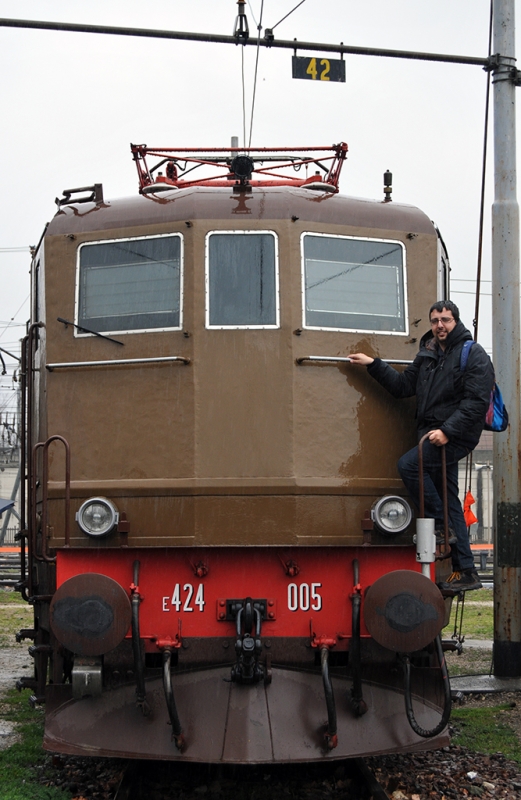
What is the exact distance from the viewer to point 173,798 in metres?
5.89

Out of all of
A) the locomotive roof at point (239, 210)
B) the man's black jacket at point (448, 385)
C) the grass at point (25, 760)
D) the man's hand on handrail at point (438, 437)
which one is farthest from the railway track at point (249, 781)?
the locomotive roof at point (239, 210)

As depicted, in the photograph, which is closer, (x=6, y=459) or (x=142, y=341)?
(x=142, y=341)

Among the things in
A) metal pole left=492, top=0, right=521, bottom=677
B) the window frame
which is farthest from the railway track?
metal pole left=492, top=0, right=521, bottom=677

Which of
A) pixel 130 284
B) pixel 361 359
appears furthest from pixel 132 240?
pixel 361 359

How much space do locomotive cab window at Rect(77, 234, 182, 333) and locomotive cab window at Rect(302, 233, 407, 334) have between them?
88 cm

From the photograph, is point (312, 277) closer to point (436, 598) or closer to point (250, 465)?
point (250, 465)

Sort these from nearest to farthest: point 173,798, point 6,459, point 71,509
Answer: point 173,798
point 71,509
point 6,459

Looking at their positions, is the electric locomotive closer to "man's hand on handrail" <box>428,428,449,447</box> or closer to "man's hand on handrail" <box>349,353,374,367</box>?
"man's hand on handrail" <box>349,353,374,367</box>

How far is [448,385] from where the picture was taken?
20.4 ft

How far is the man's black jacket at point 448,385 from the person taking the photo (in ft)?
20.0

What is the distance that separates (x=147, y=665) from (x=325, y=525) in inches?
56.7

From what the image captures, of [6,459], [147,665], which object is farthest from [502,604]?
[6,459]

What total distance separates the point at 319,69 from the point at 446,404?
4.66m

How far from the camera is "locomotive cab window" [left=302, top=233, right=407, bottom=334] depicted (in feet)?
21.1
